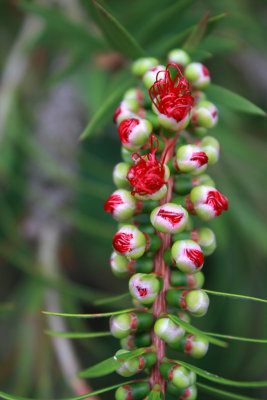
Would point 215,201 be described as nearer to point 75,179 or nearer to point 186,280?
point 186,280

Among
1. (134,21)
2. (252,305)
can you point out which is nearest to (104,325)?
(252,305)

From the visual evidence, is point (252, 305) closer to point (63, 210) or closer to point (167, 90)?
point (63, 210)

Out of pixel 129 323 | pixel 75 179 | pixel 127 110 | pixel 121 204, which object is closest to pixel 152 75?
pixel 127 110

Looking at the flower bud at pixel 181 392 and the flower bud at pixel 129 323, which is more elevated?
the flower bud at pixel 129 323

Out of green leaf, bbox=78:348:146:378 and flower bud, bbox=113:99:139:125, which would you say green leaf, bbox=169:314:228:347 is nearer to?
green leaf, bbox=78:348:146:378

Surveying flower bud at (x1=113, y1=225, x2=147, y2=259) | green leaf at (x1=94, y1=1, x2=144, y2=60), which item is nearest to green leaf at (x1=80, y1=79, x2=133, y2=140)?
green leaf at (x1=94, y1=1, x2=144, y2=60)

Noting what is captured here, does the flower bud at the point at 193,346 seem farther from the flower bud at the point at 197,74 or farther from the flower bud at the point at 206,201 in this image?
the flower bud at the point at 197,74

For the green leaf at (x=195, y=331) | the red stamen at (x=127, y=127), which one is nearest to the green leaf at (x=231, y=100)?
the red stamen at (x=127, y=127)
